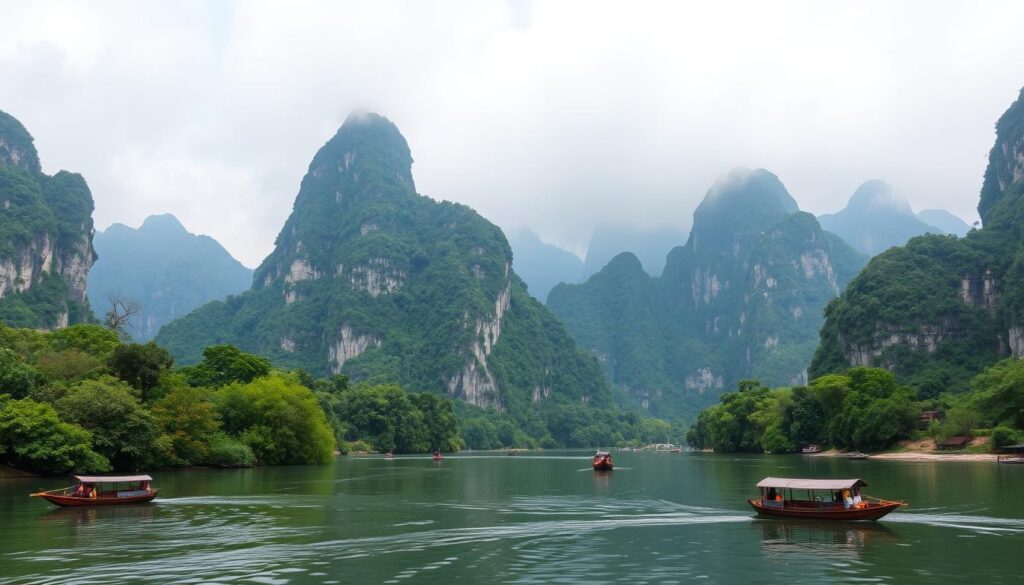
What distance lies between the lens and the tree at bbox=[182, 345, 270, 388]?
95.8 metres

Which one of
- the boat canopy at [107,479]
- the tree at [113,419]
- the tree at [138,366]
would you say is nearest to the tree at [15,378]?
the tree at [113,419]

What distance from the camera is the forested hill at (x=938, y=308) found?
140250 mm

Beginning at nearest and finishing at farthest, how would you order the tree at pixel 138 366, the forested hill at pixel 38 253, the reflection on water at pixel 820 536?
the reflection on water at pixel 820 536
the tree at pixel 138 366
the forested hill at pixel 38 253

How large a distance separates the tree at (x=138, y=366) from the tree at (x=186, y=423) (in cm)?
191

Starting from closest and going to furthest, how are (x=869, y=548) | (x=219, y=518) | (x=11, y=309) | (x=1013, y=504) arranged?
(x=869, y=548) < (x=219, y=518) < (x=1013, y=504) < (x=11, y=309)

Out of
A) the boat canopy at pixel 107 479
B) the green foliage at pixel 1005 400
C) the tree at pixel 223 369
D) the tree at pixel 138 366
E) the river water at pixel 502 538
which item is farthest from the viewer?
the tree at pixel 223 369

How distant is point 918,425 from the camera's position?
98.4m

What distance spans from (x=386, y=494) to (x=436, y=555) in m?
24.3

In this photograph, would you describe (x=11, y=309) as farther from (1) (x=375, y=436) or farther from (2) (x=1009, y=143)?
(2) (x=1009, y=143)

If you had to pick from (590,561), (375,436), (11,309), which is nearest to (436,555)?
(590,561)

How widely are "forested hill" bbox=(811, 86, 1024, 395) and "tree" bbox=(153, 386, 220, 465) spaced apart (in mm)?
112172

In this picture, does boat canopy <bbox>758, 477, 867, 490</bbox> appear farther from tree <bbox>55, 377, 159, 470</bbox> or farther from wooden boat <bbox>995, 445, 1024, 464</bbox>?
wooden boat <bbox>995, 445, 1024, 464</bbox>

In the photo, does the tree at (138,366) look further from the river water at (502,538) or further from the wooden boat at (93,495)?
the wooden boat at (93,495)

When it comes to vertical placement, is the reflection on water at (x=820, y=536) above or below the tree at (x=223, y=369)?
below
